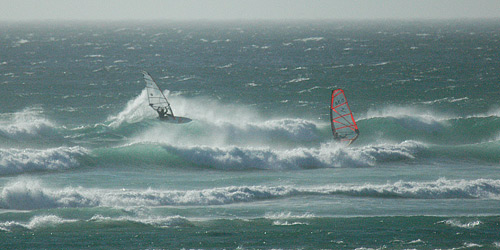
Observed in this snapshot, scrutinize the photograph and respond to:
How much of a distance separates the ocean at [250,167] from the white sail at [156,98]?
0.89 metres

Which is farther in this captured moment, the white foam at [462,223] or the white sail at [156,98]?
the white sail at [156,98]

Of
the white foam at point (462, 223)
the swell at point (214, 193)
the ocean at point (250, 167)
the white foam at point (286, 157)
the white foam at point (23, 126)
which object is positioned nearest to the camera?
the ocean at point (250, 167)

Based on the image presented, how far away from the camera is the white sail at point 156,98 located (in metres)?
36.8

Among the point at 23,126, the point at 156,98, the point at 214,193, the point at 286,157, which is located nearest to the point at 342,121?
the point at 286,157

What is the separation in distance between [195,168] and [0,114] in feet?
62.2

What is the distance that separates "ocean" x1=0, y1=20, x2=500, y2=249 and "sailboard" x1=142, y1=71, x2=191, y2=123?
1.38ft

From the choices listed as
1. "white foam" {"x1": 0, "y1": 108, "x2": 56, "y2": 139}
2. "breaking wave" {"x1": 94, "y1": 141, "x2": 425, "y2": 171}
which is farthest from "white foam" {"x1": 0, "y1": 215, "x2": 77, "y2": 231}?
"white foam" {"x1": 0, "y1": 108, "x2": 56, "y2": 139}

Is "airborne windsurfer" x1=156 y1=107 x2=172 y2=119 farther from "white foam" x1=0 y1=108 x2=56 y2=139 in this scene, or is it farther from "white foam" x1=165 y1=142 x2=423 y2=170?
"white foam" x1=0 y1=108 x2=56 y2=139

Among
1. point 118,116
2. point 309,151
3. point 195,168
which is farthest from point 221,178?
point 118,116

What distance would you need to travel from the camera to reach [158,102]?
125 ft

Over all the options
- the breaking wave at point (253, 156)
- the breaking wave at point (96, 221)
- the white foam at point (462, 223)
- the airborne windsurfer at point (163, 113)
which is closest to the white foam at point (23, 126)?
the airborne windsurfer at point (163, 113)

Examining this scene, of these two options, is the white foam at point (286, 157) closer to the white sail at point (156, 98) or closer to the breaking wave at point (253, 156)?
the breaking wave at point (253, 156)

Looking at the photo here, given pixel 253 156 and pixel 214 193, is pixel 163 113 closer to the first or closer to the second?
pixel 253 156

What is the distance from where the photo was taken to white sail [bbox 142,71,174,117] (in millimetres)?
36819
